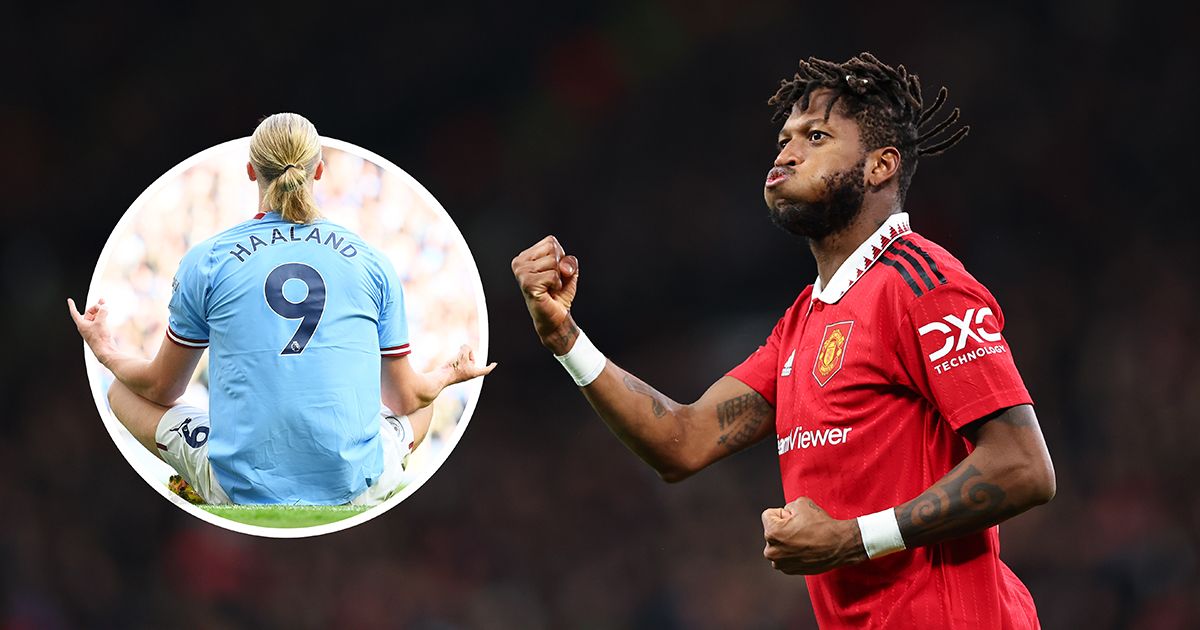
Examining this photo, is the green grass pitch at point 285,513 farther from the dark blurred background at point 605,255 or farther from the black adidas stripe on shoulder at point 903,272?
the dark blurred background at point 605,255

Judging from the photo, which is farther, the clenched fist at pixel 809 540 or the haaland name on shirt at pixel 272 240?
the clenched fist at pixel 809 540

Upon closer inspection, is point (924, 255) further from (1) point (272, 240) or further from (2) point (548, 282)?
(1) point (272, 240)

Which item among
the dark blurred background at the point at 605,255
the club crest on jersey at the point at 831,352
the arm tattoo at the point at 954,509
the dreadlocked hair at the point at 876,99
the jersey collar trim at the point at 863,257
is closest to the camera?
the arm tattoo at the point at 954,509

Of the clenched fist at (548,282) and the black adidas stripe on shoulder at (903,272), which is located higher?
the clenched fist at (548,282)

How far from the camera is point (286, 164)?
237cm

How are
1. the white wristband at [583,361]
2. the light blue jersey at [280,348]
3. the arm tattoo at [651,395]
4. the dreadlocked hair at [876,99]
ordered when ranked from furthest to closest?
the arm tattoo at [651,395] → the white wristband at [583,361] → the dreadlocked hair at [876,99] → the light blue jersey at [280,348]

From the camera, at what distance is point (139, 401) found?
239 centimetres

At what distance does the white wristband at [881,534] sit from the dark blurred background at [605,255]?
4209 millimetres

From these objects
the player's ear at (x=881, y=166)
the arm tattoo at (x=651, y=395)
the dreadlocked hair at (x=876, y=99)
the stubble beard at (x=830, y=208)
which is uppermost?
the dreadlocked hair at (x=876, y=99)

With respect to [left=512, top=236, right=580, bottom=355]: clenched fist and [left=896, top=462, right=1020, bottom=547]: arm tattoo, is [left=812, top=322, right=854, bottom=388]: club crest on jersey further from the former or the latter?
[left=512, top=236, right=580, bottom=355]: clenched fist

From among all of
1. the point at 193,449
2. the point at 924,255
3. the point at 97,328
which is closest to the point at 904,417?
the point at 924,255

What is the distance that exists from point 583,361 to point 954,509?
102 centimetres

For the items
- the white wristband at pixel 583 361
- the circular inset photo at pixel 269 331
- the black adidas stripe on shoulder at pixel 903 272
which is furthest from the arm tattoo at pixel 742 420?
the circular inset photo at pixel 269 331

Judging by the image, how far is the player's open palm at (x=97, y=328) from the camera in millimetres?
2387
